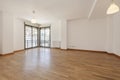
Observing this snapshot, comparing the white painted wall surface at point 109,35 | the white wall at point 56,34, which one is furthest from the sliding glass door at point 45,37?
the white painted wall surface at point 109,35

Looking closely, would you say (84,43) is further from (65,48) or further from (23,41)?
(23,41)

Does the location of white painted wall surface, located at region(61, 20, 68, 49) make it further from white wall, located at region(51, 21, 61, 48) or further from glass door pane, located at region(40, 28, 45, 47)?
glass door pane, located at region(40, 28, 45, 47)

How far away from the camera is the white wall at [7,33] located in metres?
4.98

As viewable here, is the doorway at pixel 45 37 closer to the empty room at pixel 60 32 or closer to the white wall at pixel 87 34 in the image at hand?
the empty room at pixel 60 32

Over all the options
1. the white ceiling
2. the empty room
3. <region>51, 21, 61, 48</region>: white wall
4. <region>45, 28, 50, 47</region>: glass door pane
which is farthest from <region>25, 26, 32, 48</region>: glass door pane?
the white ceiling

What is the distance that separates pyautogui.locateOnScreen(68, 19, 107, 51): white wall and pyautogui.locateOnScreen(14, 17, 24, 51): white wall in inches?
155

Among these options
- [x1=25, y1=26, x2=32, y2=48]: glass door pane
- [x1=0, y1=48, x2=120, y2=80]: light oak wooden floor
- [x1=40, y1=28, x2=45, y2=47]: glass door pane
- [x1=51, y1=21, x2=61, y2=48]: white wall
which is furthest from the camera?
[x1=40, y1=28, x2=45, y2=47]: glass door pane

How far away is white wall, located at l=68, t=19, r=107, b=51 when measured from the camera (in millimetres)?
6043

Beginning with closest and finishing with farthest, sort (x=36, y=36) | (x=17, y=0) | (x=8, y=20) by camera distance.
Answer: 1. (x=17, y=0)
2. (x=8, y=20)
3. (x=36, y=36)

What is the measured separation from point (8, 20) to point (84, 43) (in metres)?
5.57

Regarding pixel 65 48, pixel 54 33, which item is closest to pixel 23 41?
pixel 54 33

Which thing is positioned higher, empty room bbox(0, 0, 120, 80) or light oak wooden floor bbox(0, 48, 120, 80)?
empty room bbox(0, 0, 120, 80)

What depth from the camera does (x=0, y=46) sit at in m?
4.89

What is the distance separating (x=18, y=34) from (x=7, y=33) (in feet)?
Result: 4.21
